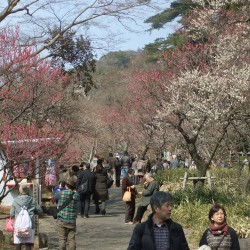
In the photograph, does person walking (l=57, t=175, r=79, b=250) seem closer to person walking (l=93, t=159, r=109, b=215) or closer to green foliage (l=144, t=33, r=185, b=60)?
person walking (l=93, t=159, r=109, b=215)

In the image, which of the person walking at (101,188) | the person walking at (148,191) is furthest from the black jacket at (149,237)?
the person walking at (101,188)

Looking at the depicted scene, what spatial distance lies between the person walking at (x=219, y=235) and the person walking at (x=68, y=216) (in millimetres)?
4169

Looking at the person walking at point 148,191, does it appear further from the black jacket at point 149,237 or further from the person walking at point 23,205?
the black jacket at point 149,237

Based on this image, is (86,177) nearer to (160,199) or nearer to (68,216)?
(68,216)

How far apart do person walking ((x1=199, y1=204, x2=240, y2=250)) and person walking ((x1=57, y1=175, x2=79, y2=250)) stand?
4.17 meters

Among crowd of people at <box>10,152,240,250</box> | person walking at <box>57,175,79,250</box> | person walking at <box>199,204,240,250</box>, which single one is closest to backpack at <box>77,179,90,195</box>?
crowd of people at <box>10,152,240,250</box>

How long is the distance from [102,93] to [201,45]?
38446 mm

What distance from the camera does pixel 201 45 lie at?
28297 millimetres

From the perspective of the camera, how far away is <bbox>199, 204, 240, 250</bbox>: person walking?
267 inches

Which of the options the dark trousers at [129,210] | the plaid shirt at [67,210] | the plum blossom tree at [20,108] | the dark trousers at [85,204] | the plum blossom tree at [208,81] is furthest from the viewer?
the plum blossom tree at [208,81]

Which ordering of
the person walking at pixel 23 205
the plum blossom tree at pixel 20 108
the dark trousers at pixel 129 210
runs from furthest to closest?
the dark trousers at pixel 129 210 < the plum blossom tree at pixel 20 108 < the person walking at pixel 23 205

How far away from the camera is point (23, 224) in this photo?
407 inches

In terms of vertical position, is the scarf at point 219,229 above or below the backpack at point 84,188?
above

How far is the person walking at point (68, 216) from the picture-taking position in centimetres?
1078
